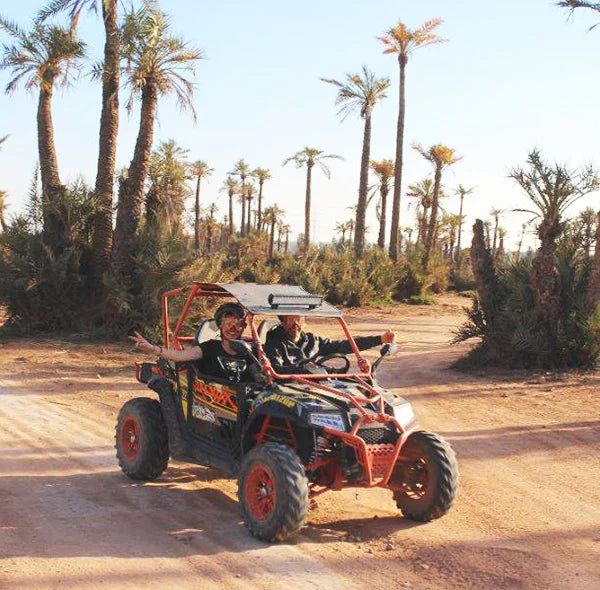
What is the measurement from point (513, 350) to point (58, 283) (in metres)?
9.51

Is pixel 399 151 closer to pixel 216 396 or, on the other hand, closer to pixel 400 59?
pixel 400 59

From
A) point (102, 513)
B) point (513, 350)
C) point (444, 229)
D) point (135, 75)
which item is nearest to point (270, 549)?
point (102, 513)

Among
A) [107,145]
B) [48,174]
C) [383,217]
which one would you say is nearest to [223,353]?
[107,145]

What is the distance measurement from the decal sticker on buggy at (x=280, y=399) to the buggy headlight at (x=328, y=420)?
20 centimetres

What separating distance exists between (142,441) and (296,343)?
1612 mm

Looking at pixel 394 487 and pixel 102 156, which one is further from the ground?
pixel 102 156

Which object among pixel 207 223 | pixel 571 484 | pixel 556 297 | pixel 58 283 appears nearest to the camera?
pixel 571 484

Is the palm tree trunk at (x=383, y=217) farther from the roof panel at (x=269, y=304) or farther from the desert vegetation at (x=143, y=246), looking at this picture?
the roof panel at (x=269, y=304)

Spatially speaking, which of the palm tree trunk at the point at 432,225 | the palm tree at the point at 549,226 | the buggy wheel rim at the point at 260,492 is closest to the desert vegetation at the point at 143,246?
the palm tree at the point at 549,226

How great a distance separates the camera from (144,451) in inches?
262

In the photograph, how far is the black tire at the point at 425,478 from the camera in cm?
570

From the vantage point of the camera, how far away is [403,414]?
5746 mm

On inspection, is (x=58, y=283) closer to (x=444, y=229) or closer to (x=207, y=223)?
(x=444, y=229)

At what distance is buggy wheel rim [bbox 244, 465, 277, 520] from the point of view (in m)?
5.34
